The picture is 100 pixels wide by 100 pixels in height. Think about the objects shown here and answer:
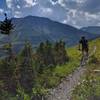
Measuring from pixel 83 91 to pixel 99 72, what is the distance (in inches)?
503

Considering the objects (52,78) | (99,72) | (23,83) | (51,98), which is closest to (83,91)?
(51,98)

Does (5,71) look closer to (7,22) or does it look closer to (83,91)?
(7,22)

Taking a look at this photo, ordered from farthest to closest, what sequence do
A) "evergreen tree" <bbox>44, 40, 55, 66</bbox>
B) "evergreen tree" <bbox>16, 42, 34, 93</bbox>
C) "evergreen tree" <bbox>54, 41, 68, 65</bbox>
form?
"evergreen tree" <bbox>54, 41, 68, 65</bbox> < "evergreen tree" <bbox>44, 40, 55, 66</bbox> < "evergreen tree" <bbox>16, 42, 34, 93</bbox>

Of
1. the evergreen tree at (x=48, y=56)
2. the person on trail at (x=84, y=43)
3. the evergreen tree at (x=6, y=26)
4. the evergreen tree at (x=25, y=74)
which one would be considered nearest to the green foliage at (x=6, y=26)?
the evergreen tree at (x=6, y=26)

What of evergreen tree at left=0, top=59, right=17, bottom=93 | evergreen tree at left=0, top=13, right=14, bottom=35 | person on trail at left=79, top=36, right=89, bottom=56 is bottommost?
evergreen tree at left=0, top=59, right=17, bottom=93

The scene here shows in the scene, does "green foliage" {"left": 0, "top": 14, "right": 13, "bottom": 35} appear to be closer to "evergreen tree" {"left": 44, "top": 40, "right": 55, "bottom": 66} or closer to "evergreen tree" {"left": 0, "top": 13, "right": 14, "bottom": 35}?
"evergreen tree" {"left": 0, "top": 13, "right": 14, "bottom": 35}

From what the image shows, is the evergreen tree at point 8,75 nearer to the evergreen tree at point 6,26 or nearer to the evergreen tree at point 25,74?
the evergreen tree at point 25,74

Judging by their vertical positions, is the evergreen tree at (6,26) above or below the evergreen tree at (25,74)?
above

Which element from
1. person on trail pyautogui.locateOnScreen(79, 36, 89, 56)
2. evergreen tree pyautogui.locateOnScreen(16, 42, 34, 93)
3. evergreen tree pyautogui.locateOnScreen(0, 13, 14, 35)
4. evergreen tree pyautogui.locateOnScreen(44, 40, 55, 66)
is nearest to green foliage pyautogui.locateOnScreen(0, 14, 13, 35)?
evergreen tree pyautogui.locateOnScreen(0, 13, 14, 35)

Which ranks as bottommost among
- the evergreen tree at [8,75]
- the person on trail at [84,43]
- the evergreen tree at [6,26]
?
the evergreen tree at [8,75]

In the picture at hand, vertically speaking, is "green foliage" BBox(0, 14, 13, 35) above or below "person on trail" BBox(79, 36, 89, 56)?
above

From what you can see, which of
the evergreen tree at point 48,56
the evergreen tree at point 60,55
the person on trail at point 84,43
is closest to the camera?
the person on trail at point 84,43

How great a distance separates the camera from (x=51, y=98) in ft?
117

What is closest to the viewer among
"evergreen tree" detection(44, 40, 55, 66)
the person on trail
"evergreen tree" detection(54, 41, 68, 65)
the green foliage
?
the person on trail
